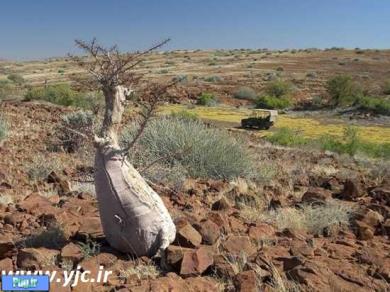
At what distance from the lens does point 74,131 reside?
178 inches

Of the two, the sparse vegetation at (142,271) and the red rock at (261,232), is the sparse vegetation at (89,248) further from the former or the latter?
the red rock at (261,232)

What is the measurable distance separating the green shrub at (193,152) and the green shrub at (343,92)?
89.8ft

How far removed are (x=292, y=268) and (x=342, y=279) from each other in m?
0.39

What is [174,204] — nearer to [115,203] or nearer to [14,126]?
[115,203]

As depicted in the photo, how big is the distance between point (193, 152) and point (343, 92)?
97.0 ft

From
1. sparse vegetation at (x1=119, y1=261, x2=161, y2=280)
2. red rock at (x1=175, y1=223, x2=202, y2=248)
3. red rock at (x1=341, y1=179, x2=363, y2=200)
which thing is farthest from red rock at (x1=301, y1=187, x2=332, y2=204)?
sparse vegetation at (x1=119, y1=261, x2=161, y2=280)

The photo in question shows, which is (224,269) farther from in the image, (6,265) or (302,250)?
(6,265)

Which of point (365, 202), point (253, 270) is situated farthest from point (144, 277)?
point (365, 202)

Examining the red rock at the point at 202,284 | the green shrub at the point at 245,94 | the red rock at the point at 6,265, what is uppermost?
the red rock at the point at 202,284

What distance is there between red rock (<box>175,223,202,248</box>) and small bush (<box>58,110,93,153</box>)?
1.17 m

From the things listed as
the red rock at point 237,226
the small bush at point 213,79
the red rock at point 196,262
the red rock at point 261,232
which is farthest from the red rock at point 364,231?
the small bush at point 213,79

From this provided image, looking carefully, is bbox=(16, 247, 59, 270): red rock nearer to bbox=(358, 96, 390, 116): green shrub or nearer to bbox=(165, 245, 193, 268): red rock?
bbox=(165, 245, 193, 268): red rock

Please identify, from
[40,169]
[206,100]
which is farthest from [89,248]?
[206,100]

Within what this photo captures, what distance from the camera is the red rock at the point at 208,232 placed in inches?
199
